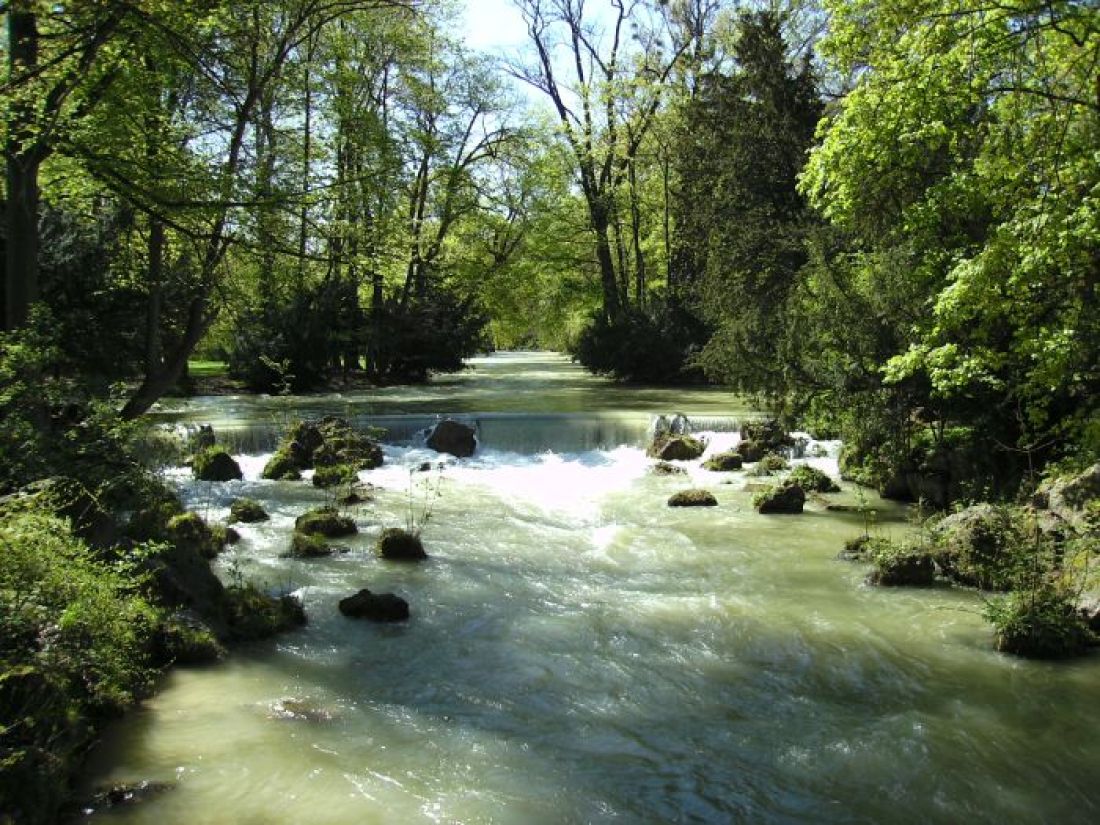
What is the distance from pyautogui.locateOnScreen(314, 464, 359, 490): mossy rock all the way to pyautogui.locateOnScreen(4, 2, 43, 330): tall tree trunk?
21.0 feet

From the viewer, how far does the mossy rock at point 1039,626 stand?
6.57m

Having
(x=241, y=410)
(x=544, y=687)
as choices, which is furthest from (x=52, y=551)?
(x=241, y=410)

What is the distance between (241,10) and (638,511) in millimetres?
8287

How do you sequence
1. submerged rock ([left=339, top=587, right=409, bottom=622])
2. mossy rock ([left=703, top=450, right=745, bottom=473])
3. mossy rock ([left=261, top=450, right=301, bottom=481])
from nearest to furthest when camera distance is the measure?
1. submerged rock ([left=339, top=587, right=409, bottom=622])
2. mossy rock ([left=261, top=450, right=301, bottom=481])
3. mossy rock ([left=703, top=450, right=745, bottom=473])

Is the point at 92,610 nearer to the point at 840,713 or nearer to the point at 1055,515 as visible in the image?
the point at 840,713

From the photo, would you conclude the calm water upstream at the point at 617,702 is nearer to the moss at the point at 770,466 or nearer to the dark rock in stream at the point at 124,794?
the dark rock in stream at the point at 124,794

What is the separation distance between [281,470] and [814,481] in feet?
29.7

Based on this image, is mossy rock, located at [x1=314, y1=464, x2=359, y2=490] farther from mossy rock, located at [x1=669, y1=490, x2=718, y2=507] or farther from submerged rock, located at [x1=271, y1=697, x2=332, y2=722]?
submerged rock, located at [x1=271, y1=697, x2=332, y2=722]

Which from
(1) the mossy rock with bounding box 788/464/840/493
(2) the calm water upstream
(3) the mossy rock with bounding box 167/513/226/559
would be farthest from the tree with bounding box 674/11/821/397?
(3) the mossy rock with bounding box 167/513/226/559

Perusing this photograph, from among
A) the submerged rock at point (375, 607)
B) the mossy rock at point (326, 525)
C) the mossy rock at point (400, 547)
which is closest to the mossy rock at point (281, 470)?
the mossy rock at point (326, 525)

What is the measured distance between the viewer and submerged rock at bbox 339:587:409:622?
7.46 meters

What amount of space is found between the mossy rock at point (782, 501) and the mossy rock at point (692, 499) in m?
0.73

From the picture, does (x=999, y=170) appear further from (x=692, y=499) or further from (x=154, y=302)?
(x=154, y=302)

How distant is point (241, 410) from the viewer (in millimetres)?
20719
